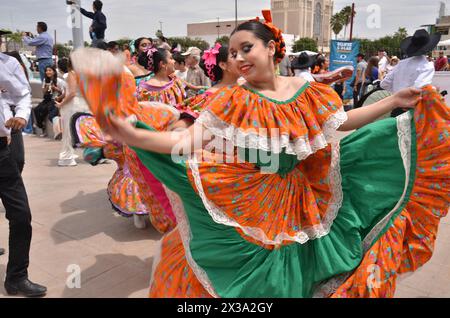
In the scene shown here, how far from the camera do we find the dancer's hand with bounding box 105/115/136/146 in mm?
1504

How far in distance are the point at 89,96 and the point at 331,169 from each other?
1.22m

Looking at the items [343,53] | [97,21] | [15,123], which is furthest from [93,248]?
[343,53]

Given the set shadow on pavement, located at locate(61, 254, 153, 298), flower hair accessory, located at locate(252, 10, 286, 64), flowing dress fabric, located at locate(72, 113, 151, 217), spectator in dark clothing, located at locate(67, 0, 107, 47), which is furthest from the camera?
spectator in dark clothing, located at locate(67, 0, 107, 47)

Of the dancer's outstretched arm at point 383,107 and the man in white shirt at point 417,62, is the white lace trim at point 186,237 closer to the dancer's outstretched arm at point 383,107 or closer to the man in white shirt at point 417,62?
the dancer's outstretched arm at point 383,107

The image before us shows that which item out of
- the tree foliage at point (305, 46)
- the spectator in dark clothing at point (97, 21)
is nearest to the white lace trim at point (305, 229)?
the spectator in dark clothing at point (97, 21)

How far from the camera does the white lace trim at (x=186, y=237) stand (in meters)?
1.96

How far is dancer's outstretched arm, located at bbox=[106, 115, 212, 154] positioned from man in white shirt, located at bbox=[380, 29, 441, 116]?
3.95m

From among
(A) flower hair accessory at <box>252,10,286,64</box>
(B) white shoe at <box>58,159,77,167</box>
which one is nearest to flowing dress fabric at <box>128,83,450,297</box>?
(A) flower hair accessory at <box>252,10,286,64</box>

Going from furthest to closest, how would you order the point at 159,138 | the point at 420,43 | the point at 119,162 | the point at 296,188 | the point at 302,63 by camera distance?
the point at 302,63 → the point at 420,43 → the point at 119,162 → the point at 296,188 → the point at 159,138

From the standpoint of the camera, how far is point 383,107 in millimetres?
2008

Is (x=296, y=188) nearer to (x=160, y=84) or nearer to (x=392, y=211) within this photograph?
(x=392, y=211)

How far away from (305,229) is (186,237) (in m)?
0.59

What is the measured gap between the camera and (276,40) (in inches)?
81.6

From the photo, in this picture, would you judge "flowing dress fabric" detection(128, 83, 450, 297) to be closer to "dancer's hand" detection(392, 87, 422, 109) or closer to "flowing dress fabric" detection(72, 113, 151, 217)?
"dancer's hand" detection(392, 87, 422, 109)
